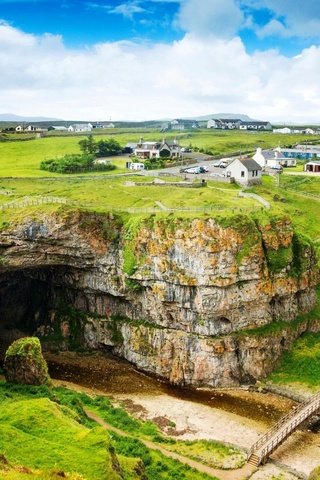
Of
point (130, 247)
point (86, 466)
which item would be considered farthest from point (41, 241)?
point (86, 466)

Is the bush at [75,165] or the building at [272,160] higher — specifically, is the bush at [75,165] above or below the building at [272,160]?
below

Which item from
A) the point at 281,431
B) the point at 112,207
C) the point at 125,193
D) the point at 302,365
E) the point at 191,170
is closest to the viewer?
the point at 281,431

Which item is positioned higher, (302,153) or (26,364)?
(302,153)

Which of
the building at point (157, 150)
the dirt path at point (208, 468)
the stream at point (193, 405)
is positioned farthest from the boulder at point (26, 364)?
the building at point (157, 150)

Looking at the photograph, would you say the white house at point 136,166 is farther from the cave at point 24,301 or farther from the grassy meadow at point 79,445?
the grassy meadow at point 79,445

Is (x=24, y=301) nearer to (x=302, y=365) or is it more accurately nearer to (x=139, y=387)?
(x=139, y=387)

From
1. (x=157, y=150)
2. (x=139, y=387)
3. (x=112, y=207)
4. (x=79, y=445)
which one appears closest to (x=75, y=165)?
(x=157, y=150)

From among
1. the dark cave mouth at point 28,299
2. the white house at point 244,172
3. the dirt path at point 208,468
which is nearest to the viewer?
the dirt path at point 208,468
